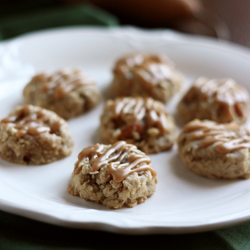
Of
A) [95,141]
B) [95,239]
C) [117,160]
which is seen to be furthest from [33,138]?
[95,239]

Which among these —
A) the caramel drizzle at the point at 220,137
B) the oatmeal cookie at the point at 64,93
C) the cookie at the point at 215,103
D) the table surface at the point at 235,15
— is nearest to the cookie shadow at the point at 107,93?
the oatmeal cookie at the point at 64,93

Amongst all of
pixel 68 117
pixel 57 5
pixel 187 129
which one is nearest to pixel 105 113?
pixel 68 117

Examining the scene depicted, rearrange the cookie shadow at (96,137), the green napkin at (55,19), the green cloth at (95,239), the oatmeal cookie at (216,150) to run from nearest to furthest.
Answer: the green cloth at (95,239) < the oatmeal cookie at (216,150) < the cookie shadow at (96,137) < the green napkin at (55,19)

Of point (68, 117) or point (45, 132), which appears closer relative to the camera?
point (45, 132)

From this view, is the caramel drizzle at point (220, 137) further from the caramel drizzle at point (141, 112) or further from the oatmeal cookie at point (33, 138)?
the oatmeal cookie at point (33, 138)

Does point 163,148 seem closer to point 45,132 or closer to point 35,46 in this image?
point 45,132

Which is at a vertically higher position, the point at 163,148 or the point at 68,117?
the point at 163,148

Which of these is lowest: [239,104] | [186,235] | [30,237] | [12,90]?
[12,90]
